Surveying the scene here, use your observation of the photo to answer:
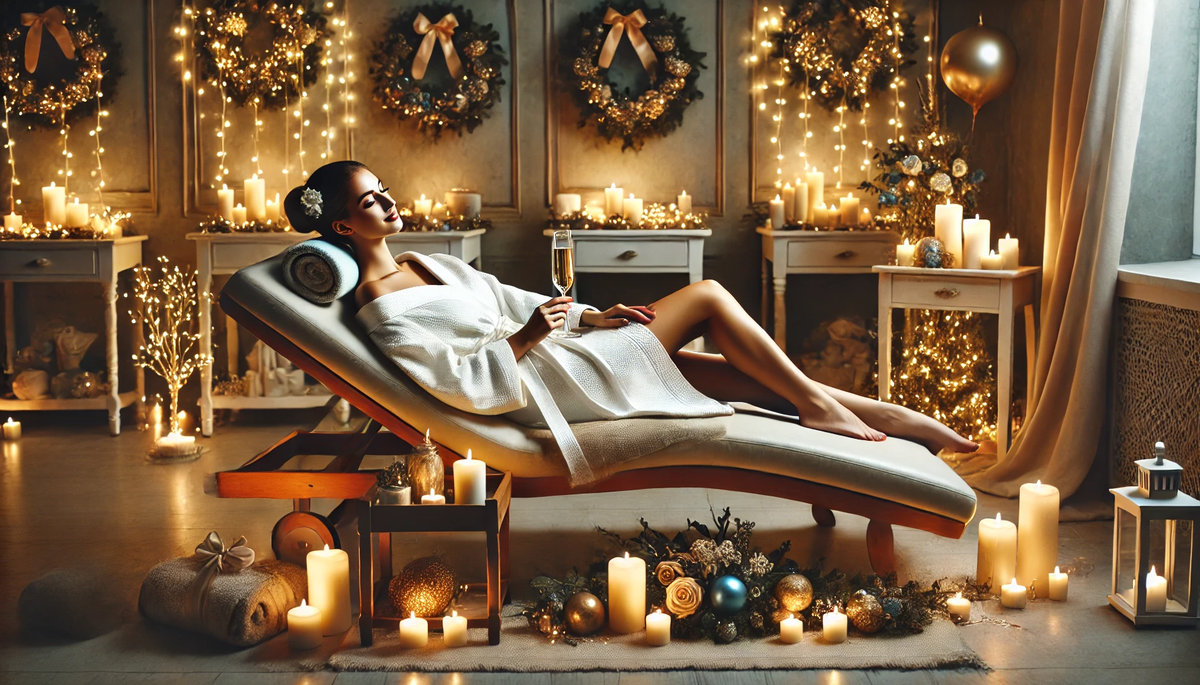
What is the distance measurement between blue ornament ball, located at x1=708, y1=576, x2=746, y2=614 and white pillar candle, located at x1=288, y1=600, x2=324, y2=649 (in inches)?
34.2

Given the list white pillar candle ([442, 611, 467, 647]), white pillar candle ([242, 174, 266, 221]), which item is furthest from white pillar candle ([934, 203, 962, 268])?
white pillar candle ([242, 174, 266, 221])

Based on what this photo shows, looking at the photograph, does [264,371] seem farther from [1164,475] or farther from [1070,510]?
[1164,475]

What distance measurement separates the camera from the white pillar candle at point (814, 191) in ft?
15.0

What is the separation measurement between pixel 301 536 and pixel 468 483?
51 centimetres

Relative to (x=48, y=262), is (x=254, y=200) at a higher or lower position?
higher

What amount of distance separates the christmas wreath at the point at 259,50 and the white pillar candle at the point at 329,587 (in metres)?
3.08

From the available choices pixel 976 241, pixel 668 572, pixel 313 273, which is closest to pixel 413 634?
pixel 668 572

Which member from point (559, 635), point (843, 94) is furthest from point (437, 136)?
point (559, 635)

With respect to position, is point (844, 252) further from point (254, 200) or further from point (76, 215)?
point (76, 215)

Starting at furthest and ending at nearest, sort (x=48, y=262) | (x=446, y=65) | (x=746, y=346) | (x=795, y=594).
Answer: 1. (x=446, y=65)
2. (x=48, y=262)
3. (x=746, y=346)
4. (x=795, y=594)

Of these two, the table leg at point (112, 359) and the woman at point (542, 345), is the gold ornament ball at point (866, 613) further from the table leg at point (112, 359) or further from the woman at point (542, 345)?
the table leg at point (112, 359)

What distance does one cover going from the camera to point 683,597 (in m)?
2.35

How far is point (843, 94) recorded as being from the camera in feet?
15.8

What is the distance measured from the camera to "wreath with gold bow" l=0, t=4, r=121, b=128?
4.68 m
